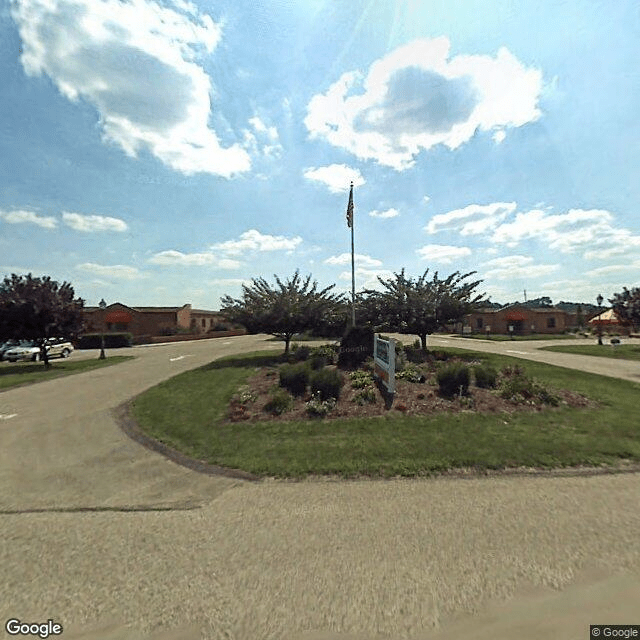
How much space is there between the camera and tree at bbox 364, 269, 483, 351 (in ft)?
52.5

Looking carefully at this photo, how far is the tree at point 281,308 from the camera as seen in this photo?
17.0 metres

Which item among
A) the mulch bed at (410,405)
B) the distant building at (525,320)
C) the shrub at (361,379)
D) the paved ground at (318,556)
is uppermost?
the distant building at (525,320)

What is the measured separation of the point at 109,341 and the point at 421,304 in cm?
3744

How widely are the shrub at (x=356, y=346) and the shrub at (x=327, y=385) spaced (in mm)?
3272

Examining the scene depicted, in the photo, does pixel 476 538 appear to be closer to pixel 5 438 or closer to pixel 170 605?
pixel 170 605

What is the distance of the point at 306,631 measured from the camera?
8.32 ft

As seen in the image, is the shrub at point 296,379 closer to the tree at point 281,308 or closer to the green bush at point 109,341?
the tree at point 281,308

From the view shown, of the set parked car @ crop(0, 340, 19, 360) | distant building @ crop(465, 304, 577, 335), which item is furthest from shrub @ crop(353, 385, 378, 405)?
distant building @ crop(465, 304, 577, 335)

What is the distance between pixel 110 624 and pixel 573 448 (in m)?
6.90

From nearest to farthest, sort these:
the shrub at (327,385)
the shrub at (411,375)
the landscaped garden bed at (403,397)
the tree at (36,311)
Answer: the landscaped garden bed at (403,397)
the shrub at (327,385)
the shrub at (411,375)
the tree at (36,311)

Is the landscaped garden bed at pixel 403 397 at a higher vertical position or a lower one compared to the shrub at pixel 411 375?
lower

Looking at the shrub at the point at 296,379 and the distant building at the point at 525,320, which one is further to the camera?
the distant building at the point at 525,320

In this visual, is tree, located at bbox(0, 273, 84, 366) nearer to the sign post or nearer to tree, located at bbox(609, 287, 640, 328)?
the sign post

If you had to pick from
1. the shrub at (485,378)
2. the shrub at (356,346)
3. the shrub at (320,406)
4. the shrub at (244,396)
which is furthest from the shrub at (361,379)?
the shrub at (485,378)
